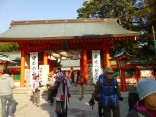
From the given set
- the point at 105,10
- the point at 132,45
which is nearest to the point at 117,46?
the point at 132,45

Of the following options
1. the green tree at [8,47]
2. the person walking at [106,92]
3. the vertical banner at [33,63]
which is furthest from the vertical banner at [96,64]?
the green tree at [8,47]

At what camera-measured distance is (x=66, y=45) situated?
20.4 m

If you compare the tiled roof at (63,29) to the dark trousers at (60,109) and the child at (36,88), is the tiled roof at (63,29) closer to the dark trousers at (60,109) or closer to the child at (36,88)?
the child at (36,88)

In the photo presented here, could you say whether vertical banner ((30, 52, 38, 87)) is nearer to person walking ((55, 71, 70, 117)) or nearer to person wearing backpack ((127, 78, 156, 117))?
person walking ((55, 71, 70, 117))

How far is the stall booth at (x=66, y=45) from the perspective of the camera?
18.8 meters

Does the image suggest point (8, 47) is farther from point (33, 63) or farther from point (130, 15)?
point (33, 63)

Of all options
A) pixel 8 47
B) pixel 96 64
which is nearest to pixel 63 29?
pixel 96 64

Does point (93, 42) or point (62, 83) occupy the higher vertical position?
point (93, 42)

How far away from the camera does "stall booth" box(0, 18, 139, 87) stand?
18812mm

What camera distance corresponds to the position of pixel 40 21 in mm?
24250

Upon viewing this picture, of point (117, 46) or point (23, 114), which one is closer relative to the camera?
point (23, 114)

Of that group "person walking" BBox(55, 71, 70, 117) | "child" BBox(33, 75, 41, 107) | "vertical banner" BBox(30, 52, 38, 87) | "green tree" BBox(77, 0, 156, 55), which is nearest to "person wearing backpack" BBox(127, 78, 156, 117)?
"person walking" BBox(55, 71, 70, 117)

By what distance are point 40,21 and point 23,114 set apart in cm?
1525

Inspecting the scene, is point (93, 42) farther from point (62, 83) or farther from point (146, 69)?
point (62, 83)
